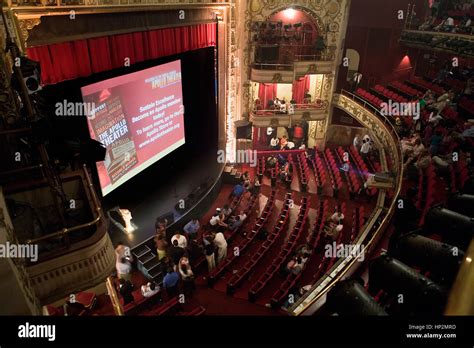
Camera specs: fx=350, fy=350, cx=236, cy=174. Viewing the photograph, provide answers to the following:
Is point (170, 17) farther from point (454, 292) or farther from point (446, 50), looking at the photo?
point (446, 50)

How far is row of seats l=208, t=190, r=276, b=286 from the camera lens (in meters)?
8.61

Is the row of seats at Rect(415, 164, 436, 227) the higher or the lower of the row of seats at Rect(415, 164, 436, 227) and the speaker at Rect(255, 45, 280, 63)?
the lower

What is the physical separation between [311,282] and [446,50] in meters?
12.5

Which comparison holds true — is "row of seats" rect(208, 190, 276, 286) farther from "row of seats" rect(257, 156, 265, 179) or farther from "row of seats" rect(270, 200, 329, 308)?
"row of seats" rect(257, 156, 265, 179)

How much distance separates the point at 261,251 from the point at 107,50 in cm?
632

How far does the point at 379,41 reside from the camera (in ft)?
61.4

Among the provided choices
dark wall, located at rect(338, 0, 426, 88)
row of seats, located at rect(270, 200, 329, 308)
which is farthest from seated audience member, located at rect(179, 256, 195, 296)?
dark wall, located at rect(338, 0, 426, 88)

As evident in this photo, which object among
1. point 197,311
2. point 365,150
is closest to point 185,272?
point 197,311

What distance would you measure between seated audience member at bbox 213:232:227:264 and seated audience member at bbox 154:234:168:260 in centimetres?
128

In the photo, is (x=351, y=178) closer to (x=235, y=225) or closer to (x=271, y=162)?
(x=271, y=162)

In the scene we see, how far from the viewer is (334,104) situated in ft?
56.3

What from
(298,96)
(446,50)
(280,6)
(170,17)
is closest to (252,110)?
(298,96)

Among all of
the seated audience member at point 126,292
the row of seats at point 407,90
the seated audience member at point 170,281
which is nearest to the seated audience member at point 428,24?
the row of seats at point 407,90

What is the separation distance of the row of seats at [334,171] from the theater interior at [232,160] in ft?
0.42
